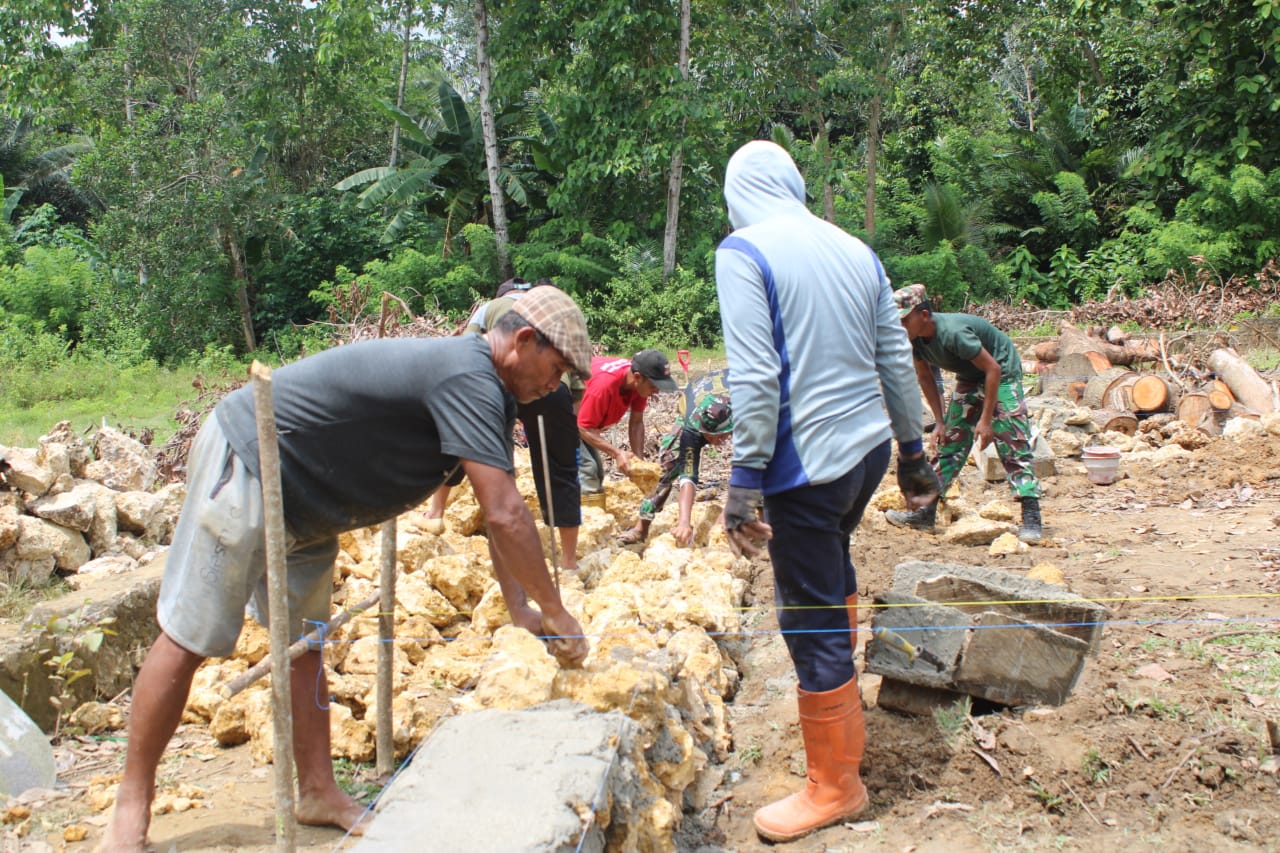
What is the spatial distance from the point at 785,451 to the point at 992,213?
19863 mm

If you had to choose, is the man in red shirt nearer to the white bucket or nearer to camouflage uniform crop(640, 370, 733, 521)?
camouflage uniform crop(640, 370, 733, 521)

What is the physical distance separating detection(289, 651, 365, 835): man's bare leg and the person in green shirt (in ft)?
13.4

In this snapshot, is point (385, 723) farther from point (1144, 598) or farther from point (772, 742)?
point (1144, 598)

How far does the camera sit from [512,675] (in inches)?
134

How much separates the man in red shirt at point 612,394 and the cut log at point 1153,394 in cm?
655

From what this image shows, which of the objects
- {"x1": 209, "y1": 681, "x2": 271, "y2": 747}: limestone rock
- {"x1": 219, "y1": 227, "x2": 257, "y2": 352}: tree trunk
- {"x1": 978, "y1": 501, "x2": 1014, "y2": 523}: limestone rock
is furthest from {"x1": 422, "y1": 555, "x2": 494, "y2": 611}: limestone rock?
{"x1": 219, "y1": 227, "x2": 257, "y2": 352}: tree trunk

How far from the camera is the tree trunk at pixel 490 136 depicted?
690 inches

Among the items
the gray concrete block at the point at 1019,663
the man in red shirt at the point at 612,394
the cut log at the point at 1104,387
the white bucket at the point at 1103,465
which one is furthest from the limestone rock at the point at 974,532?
the cut log at the point at 1104,387

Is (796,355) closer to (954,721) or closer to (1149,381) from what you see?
(954,721)

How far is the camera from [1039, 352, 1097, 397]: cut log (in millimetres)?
12500

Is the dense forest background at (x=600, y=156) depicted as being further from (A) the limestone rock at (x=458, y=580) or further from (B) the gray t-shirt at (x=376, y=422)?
(B) the gray t-shirt at (x=376, y=422)

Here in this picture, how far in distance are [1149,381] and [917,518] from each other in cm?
537

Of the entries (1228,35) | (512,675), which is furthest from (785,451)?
(1228,35)

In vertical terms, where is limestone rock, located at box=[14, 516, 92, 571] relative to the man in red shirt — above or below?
below
